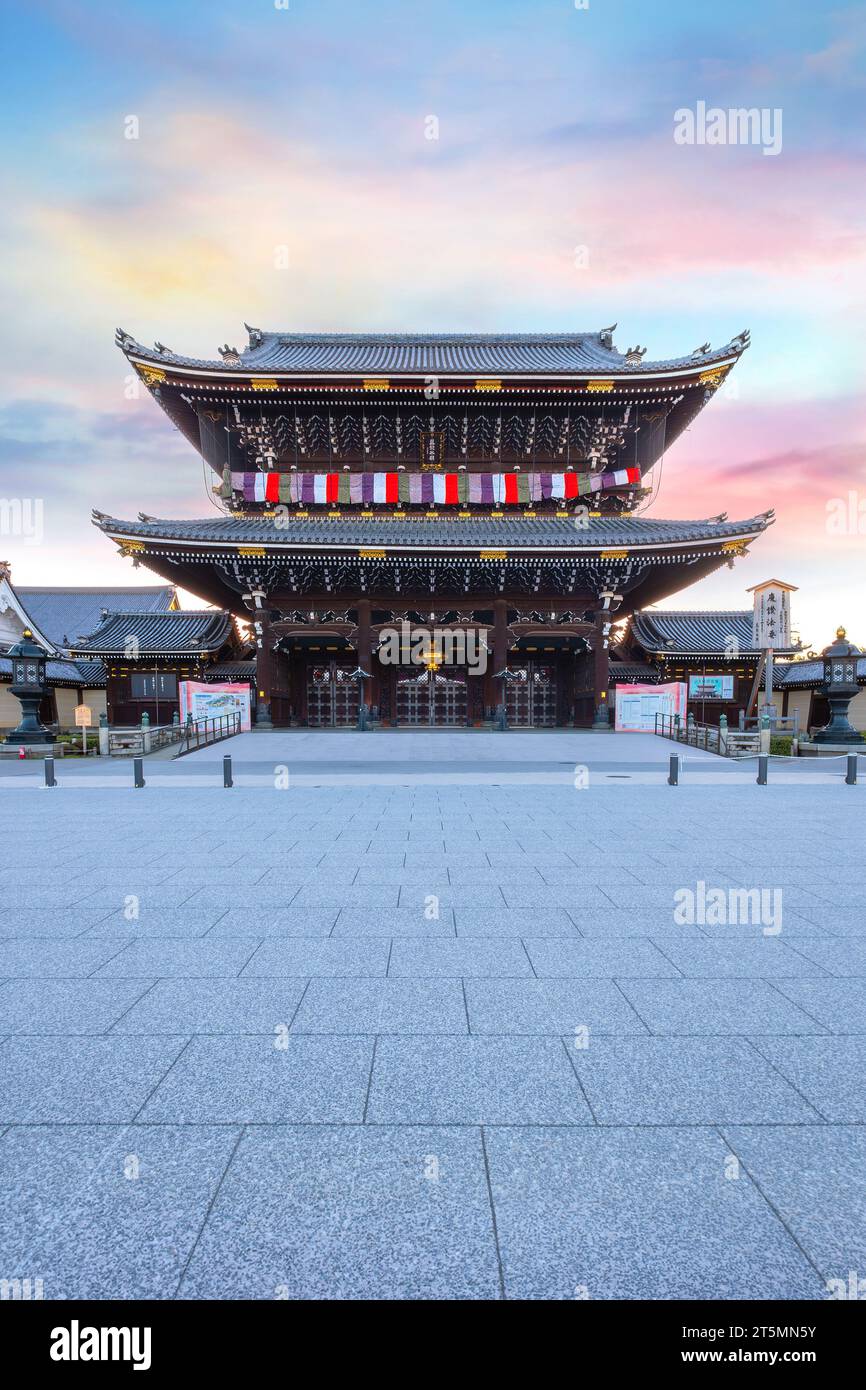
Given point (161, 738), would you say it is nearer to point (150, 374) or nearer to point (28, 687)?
point (28, 687)

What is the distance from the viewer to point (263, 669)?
21.4 m

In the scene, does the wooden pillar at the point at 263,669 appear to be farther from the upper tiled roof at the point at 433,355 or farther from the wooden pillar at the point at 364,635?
the upper tiled roof at the point at 433,355

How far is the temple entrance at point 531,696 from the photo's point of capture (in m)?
24.5

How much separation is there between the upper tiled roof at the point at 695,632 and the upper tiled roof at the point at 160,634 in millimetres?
17822

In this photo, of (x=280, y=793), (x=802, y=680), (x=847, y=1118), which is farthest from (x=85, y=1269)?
(x=802, y=680)

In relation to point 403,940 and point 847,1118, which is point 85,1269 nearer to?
point 403,940

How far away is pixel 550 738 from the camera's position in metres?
19.5

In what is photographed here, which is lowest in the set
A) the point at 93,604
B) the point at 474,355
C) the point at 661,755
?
the point at 661,755

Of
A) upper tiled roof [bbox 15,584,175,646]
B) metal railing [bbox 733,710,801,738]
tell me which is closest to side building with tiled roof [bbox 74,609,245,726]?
upper tiled roof [bbox 15,584,175,646]

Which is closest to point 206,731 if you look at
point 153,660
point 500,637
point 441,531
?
point 153,660

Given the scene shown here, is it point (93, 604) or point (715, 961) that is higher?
point (93, 604)

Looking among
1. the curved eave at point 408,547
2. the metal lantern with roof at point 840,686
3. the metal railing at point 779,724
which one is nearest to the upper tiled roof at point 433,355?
the curved eave at point 408,547

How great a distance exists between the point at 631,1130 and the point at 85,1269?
2131 millimetres
